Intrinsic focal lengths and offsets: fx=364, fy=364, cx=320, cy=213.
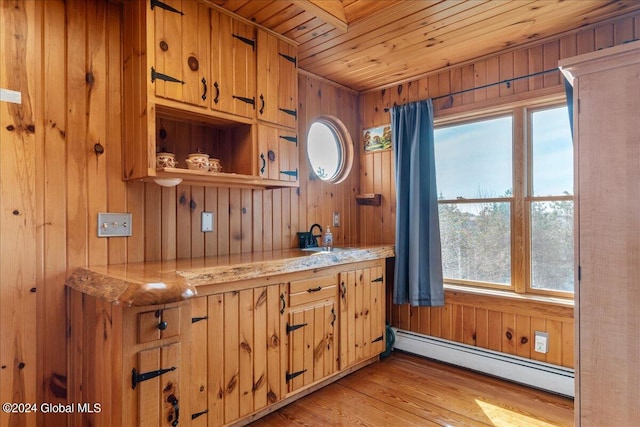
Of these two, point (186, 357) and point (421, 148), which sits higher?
point (421, 148)

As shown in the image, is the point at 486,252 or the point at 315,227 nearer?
the point at 486,252

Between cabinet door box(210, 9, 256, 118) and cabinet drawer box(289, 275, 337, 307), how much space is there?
43.2 inches

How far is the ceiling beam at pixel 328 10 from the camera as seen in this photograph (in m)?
2.08

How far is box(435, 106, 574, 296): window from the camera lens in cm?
251

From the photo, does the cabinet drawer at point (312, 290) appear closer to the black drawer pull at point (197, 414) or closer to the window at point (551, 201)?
the black drawer pull at point (197, 414)

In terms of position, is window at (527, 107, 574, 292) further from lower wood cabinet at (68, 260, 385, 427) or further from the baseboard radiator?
lower wood cabinet at (68, 260, 385, 427)

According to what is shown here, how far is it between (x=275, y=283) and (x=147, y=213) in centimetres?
83

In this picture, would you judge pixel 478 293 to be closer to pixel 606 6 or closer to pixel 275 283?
pixel 275 283

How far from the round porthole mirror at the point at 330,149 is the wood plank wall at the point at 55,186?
145 cm

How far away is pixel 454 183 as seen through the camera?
3055 mm

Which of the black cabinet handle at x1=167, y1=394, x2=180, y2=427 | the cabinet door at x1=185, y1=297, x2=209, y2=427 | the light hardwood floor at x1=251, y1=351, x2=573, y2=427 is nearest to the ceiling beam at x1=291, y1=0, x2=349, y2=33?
the cabinet door at x1=185, y1=297, x2=209, y2=427

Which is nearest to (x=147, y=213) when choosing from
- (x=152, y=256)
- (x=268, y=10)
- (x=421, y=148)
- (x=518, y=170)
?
(x=152, y=256)

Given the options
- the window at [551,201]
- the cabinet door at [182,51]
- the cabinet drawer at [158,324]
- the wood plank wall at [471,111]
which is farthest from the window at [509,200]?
the cabinet drawer at [158,324]

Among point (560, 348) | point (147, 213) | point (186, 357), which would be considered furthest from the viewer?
point (560, 348)
